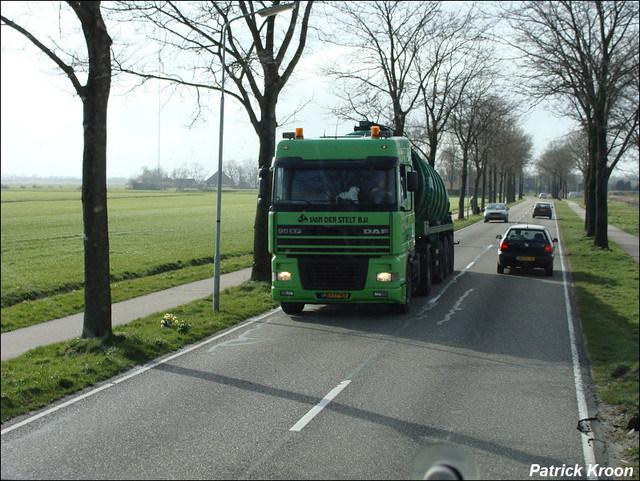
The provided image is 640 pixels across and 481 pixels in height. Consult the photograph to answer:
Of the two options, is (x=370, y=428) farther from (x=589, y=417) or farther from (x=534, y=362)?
(x=534, y=362)

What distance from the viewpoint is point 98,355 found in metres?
9.95

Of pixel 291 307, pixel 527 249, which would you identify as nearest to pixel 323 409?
pixel 291 307

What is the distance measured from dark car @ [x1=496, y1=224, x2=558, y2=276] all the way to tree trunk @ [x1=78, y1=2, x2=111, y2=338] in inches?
593

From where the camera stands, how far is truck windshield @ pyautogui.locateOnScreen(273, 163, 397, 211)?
1304 centimetres

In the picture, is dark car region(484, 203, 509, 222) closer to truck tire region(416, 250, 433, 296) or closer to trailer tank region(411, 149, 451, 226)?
trailer tank region(411, 149, 451, 226)

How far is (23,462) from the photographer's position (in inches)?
229

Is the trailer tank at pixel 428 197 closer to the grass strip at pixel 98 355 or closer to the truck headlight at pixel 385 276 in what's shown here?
the truck headlight at pixel 385 276

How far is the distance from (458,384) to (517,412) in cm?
125

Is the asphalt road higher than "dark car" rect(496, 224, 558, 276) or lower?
lower

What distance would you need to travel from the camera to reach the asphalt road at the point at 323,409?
591 centimetres

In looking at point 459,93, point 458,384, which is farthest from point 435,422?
point 459,93

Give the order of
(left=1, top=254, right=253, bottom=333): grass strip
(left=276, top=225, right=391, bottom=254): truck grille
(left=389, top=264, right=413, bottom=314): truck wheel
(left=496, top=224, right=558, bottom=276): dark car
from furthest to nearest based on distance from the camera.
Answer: (left=496, top=224, right=558, bottom=276): dark car → (left=389, top=264, right=413, bottom=314): truck wheel → (left=276, top=225, right=391, bottom=254): truck grille → (left=1, top=254, right=253, bottom=333): grass strip

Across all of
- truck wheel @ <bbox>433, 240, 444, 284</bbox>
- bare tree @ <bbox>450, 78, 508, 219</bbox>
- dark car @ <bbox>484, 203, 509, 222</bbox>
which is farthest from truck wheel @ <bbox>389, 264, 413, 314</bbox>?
dark car @ <bbox>484, 203, 509, 222</bbox>

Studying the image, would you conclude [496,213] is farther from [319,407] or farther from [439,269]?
[319,407]
